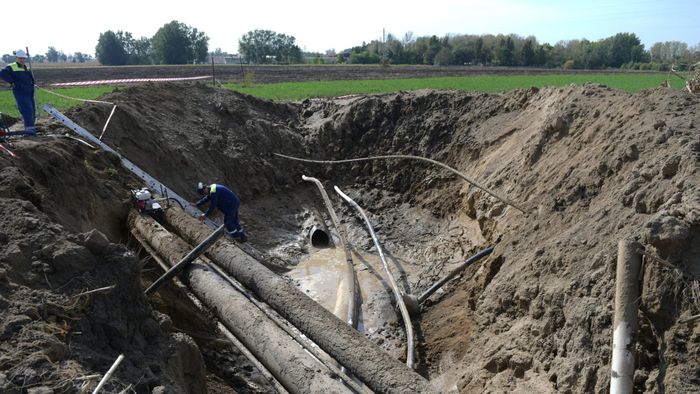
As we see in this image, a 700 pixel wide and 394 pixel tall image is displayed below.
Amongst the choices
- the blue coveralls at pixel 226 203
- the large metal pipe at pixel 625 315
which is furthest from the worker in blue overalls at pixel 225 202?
the large metal pipe at pixel 625 315

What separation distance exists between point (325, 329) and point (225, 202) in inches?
226

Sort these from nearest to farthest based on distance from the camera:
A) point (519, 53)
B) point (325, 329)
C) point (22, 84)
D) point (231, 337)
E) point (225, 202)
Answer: point (325, 329) < point (231, 337) < point (22, 84) < point (225, 202) < point (519, 53)

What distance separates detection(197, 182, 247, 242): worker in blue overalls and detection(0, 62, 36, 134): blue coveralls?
3276 mm

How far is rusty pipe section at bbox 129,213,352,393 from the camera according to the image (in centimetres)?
435

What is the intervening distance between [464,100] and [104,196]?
10.5m

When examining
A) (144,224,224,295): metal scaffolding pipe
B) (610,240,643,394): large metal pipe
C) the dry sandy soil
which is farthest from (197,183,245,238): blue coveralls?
(610,240,643,394): large metal pipe

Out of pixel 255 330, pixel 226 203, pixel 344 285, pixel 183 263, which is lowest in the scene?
pixel 344 285

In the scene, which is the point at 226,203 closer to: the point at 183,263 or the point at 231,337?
the point at 183,263

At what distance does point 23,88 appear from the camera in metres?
8.93

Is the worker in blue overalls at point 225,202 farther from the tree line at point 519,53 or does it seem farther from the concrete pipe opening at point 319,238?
Result: the tree line at point 519,53

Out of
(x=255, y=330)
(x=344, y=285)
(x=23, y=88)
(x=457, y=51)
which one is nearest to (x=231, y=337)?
(x=255, y=330)

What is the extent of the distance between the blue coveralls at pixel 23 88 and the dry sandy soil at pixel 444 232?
64 cm

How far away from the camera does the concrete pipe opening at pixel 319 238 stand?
39.5 feet

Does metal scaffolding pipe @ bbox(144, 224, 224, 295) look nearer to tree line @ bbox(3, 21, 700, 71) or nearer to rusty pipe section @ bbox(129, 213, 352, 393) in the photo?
rusty pipe section @ bbox(129, 213, 352, 393)
